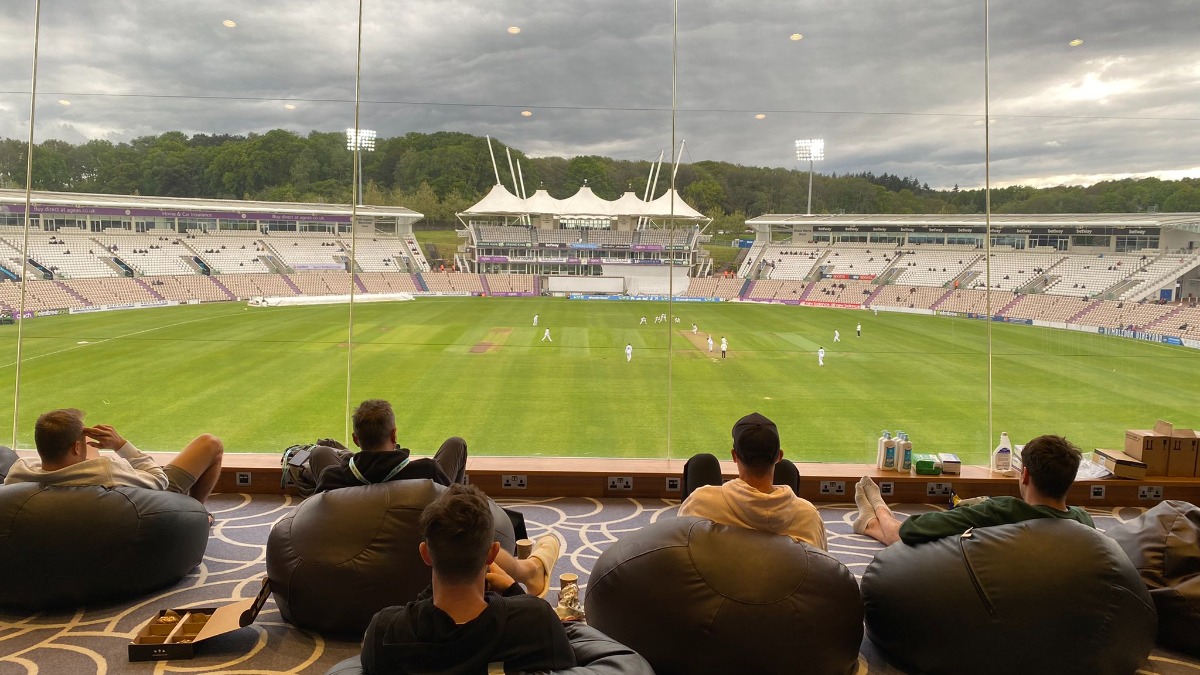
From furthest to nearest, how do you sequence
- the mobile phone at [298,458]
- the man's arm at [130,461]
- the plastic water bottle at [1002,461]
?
the plastic water bottle at [1002,461] → the mobile phone at [298,458] → the man's arm at [130,461]

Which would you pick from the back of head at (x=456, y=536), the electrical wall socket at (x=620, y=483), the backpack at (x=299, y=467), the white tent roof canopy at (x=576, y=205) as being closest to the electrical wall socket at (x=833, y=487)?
the electrical wall socket at (x=620, y=483)

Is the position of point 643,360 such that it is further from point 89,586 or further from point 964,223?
point 89,586

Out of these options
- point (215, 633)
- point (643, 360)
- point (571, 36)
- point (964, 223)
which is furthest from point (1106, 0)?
point (643, 360)

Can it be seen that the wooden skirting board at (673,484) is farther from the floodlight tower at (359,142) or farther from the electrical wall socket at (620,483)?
the floodlight tower at (359,142)

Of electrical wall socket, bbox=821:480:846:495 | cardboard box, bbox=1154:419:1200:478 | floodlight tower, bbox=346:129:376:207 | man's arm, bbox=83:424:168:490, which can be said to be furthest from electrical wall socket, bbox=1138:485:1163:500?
floodlight tower, bbox=346:129:376:207

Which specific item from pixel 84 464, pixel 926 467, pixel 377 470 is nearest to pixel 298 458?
pixel 84 464

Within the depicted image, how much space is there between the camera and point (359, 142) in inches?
218

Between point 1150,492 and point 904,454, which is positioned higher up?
point 904,454

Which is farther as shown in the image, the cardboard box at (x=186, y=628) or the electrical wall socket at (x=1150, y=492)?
the electrical wall socket at (x=1150, y=492)

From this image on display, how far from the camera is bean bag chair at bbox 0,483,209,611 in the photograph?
8.01ft

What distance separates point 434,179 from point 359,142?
0.96 meters

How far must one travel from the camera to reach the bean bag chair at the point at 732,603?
1972 millimetres

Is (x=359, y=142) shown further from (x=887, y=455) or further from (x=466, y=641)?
(x=466, y=641)

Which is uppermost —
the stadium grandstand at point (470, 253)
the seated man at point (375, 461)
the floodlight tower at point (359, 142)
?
the floodlight tower at point (359, 142)
